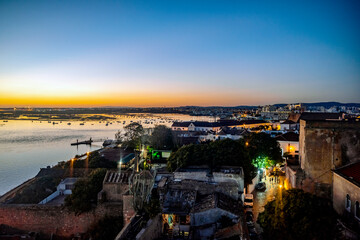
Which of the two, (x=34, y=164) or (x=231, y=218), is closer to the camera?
(x=231, y=218)

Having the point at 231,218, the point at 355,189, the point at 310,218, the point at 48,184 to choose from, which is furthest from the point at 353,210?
the point at 48,184

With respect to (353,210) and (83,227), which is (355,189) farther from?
(83,227)

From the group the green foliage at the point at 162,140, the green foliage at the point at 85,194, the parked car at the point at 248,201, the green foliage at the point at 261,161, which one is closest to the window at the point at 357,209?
the parked car at the point at 248,201

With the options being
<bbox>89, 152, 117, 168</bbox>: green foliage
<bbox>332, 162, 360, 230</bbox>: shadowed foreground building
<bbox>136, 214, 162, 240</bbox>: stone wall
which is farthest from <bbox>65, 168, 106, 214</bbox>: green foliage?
<bbox>332, 162, 360, 230</bbox>: shadowed foreground building

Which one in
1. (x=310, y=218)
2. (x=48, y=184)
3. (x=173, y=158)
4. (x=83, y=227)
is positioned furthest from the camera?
(x=48, y=184)

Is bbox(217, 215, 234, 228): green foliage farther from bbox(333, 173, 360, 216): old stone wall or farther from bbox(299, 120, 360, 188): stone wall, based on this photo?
bbox(299, 120, 360, 188): stone wall

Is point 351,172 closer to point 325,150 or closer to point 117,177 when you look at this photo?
point 325,150

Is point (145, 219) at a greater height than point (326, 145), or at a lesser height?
lesser
